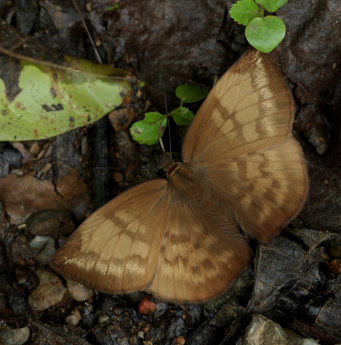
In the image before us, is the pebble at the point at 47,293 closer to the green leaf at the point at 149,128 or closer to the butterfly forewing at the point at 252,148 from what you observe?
the green leaf at the point at 149,128

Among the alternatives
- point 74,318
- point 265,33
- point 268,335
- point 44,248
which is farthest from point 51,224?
point 265,33

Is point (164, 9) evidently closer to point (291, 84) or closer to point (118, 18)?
point (118, 18)

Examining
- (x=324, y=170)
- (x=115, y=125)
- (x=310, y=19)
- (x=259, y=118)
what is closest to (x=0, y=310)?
(x=115, y=125)

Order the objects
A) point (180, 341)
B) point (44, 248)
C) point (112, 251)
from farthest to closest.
A: point (44, 248), point (180, 341), point (112, 251)

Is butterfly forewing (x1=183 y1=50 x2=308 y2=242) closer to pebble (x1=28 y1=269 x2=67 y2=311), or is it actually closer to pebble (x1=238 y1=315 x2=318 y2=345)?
pebble (x1=238 y1=315 x2=318 y2=345)

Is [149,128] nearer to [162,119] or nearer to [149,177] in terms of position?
[162,119]

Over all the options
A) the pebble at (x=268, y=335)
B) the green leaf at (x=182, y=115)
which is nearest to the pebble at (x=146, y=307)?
the pebble at (x=268, y=335)
